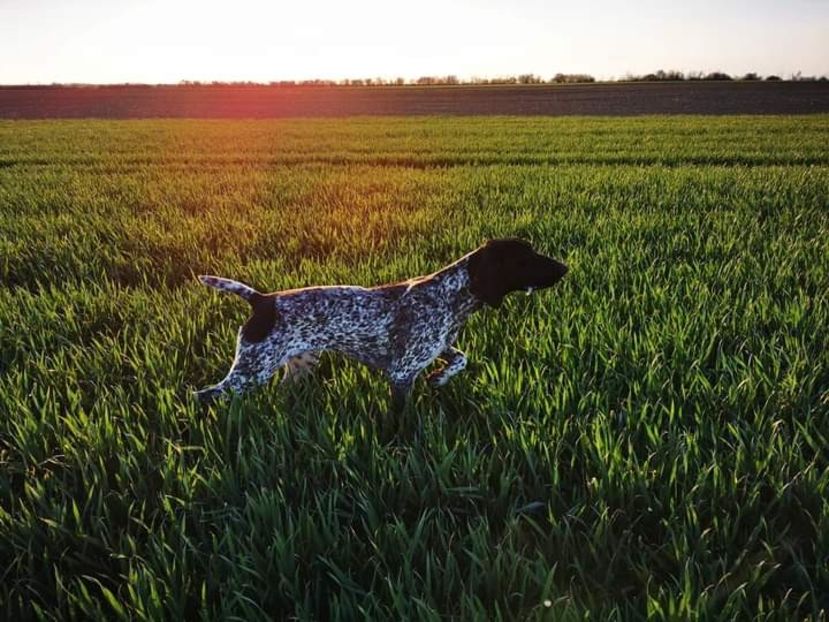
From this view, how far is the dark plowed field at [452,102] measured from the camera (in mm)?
41688

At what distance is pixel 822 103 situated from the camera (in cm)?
4112

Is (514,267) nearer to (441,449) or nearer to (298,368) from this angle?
(441,449)

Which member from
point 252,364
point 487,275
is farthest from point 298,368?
point 487,275

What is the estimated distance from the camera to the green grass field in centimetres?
188

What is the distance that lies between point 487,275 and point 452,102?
52.5 metres

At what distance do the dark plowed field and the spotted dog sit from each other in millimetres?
39499

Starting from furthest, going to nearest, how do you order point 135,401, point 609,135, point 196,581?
point 609,135 → point 135,401 → point 196,581

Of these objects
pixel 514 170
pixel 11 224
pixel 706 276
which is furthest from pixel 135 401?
pixel 514 170

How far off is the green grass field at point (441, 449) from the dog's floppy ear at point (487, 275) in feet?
1.92

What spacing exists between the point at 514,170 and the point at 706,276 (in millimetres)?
8642

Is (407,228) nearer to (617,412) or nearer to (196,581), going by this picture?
(617,412)

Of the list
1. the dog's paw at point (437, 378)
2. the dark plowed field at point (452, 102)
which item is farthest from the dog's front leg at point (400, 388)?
the dark plowed field at point (452, 102)

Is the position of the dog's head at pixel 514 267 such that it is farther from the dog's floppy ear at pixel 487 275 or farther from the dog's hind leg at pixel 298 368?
the dog's hind leg at pixel 298 368

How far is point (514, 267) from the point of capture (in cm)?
255
